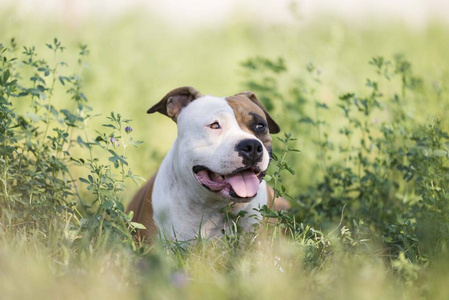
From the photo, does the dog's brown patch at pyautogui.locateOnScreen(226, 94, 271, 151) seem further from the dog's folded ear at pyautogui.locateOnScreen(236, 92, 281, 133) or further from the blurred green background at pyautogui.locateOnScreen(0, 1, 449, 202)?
the blurred green background at pyautogui.locateOnScreen(0, 1, 449, 202)

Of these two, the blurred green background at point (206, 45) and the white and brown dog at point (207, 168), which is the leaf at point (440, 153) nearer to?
the white and brown dog at point (207, 168)

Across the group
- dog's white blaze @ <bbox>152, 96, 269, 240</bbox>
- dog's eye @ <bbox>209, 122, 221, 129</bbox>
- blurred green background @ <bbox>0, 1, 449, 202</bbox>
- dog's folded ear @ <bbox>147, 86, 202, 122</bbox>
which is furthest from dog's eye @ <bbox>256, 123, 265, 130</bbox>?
blurred green background @ <bbox>0, 1, 449, 202</bbox>

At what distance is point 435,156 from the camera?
3.83 m

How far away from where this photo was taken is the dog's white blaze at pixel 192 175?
3.57 meters

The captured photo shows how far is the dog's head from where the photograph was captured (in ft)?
11.3

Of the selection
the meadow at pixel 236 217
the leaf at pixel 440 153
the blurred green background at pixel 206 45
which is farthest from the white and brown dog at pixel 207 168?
the blurred green background at pixel 206 45

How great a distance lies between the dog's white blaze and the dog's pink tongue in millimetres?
78

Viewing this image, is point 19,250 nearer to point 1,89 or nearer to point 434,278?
point 1,89

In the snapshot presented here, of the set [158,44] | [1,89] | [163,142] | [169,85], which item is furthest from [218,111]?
[158,44]

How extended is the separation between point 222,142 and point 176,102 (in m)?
0.57

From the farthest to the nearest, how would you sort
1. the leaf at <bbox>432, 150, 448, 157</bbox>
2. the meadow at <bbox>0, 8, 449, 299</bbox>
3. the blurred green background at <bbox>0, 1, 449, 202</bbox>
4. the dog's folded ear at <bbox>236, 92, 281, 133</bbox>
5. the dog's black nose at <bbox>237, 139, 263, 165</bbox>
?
the blurred green background at <bbox>0, 1, 449, 202</bbox> → the dog's folded ear at <bbox>236, 92, 281, 133</bbox> → the leaf at <bbox>432, 150, 448, 157</bbox> → the dog's black nose at <bbox>237, 139, 263, 165</bbox> → the meadow at <bbox>0, 8, 449, 299</bbox>

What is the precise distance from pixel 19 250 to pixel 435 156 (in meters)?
2.31

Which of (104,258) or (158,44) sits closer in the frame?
(104,258)

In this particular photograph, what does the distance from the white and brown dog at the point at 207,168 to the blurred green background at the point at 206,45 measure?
5.31 feet
